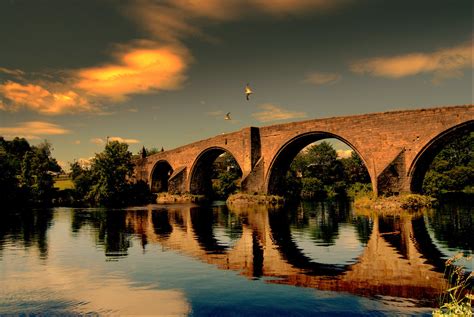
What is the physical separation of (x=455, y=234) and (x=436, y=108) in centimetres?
1423

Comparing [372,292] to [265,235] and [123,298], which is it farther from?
[265,235]

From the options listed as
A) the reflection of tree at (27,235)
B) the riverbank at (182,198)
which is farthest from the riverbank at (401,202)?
the riverbank at (182,198)

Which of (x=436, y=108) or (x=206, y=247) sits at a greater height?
(x=436, y=108)

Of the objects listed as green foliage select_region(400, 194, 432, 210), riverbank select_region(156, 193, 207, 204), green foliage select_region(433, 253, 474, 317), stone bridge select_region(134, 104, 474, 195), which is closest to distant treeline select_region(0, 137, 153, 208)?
riverbank select_region(156, 193, 207, 204)

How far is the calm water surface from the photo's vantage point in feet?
27.8

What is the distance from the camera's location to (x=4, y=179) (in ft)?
145

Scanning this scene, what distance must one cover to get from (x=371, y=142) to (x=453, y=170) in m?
28.9

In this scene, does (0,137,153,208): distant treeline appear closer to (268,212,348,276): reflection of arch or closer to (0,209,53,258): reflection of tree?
(0,209,53,258): reflection of tree

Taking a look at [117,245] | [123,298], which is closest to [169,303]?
[123,298]

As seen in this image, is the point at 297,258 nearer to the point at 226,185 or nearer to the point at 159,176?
the point at 226,185

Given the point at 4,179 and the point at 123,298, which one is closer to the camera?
the point at 123,298

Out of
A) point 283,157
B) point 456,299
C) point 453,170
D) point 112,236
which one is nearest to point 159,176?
point 283,157

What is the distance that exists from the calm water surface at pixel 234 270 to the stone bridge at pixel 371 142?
31.2 ft

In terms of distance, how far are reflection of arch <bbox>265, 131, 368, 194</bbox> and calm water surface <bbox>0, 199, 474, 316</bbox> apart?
18.3 meters
